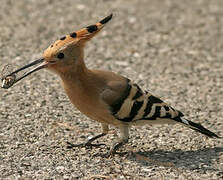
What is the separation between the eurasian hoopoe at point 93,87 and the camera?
4.36 meters

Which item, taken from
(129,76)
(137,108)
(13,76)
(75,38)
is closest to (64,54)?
(75,38)

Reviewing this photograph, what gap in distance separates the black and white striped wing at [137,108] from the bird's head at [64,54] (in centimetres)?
51

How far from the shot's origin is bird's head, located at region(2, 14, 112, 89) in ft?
14.2

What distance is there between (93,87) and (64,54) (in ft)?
1.22

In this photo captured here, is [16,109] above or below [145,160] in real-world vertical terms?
above

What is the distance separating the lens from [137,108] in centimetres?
459

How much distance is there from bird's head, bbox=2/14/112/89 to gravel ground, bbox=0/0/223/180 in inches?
30.3

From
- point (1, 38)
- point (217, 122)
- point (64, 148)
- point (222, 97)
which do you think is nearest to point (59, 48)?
point (64, 148)

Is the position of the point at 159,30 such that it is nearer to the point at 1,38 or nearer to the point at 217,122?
the point at 1,38

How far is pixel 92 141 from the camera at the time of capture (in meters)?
4.84

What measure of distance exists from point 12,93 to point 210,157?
232cm

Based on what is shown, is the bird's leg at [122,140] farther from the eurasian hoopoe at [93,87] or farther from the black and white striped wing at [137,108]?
the black and white striped wing at [137,108]

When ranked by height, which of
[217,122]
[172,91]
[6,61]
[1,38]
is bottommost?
[217,122]

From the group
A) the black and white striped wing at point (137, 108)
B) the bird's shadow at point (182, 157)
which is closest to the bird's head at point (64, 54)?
Result: the black and white striped wing at point (137, 108)
